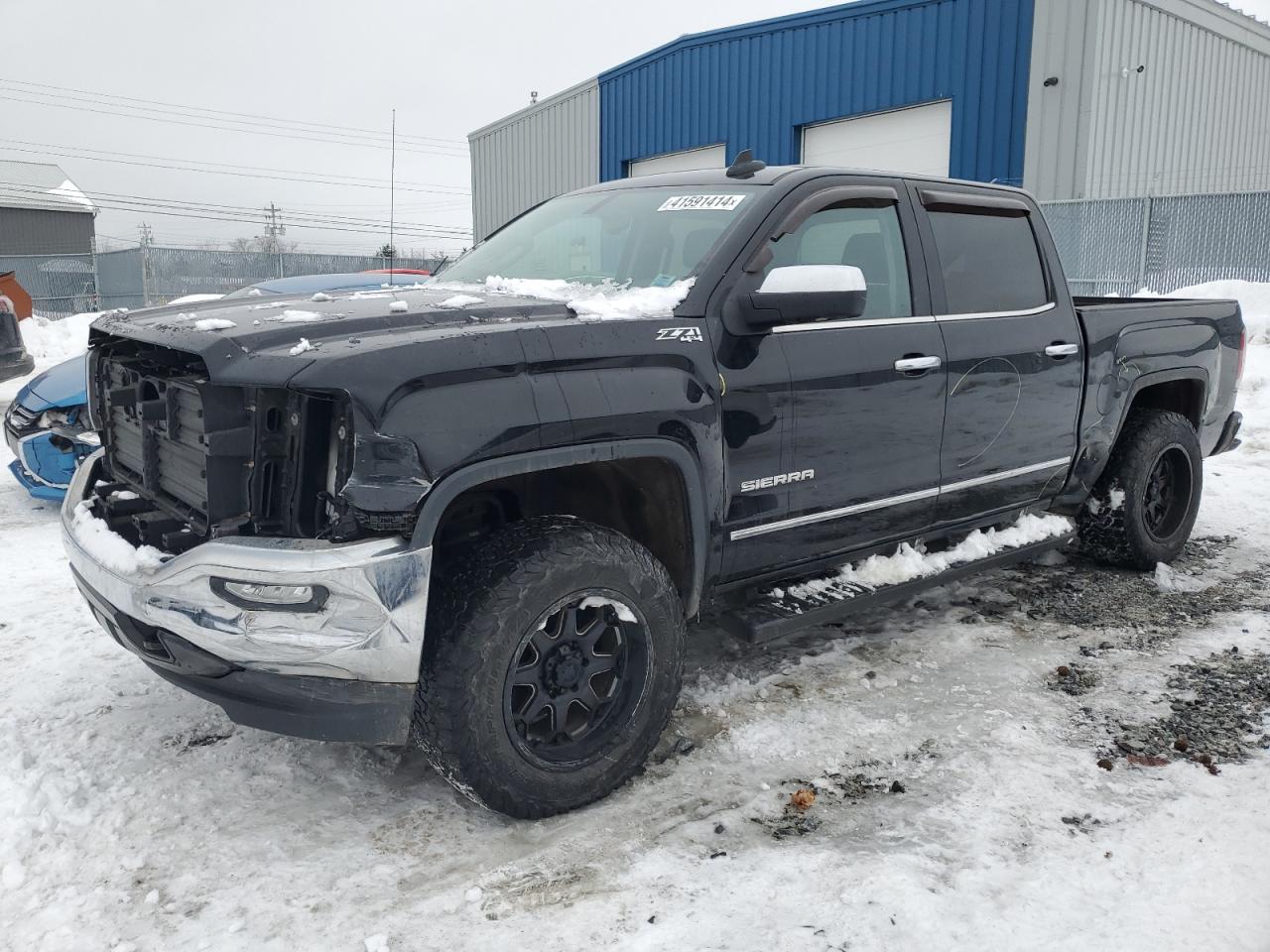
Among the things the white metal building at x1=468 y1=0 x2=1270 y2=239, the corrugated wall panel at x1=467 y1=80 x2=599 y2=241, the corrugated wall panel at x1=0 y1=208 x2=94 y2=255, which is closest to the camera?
the white metal building at x1=468 y1=0 x2=1270 y2=239

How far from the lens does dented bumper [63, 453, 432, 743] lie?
94.0 inches

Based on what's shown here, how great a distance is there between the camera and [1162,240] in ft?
45.5

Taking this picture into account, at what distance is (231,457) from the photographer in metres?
2.54

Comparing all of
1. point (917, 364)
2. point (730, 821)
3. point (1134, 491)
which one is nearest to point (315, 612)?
point (730, 821)

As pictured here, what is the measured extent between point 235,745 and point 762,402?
6.59ft

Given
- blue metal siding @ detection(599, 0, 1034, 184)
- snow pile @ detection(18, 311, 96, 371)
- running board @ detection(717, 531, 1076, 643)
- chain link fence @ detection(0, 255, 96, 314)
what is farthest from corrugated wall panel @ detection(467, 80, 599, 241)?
running board @ detection(717, 531, 1076, 643)

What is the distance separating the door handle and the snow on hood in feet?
2.91

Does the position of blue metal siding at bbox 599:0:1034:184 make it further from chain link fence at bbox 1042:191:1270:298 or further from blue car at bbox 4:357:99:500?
Answer: blue car at bbox 4:357:99:500

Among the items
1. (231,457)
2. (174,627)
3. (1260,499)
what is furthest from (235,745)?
(1260,499)

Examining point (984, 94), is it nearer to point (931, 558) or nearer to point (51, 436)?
point (931, 558)

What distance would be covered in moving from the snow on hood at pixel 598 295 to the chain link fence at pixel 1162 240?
12.2m

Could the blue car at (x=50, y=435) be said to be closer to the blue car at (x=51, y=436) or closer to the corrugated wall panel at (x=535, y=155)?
the blue car at (x=51, y=436)

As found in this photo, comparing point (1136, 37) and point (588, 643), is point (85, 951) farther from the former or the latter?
point (1136, 37)

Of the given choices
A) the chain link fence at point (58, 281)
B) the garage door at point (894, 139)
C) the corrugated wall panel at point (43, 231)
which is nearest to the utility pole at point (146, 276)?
the chain link fence at point (58, 281)
